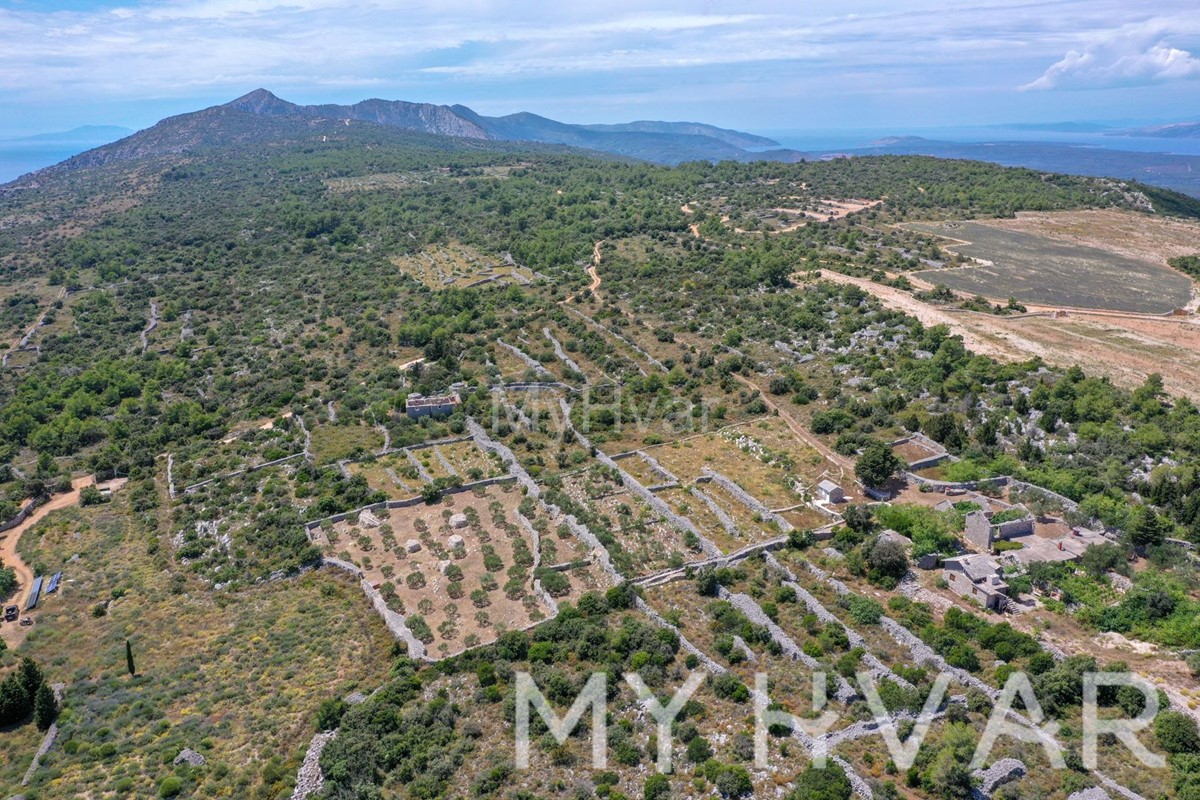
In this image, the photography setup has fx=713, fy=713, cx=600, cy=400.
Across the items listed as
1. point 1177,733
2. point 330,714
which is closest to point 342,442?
point 330,714

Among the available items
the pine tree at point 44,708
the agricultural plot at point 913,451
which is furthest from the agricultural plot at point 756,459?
the pine tree at point 44,708

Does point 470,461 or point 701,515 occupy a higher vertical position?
point 701,515

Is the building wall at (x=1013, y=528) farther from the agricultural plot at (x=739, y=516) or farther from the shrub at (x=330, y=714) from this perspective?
the shrub at (x=330, y=714)

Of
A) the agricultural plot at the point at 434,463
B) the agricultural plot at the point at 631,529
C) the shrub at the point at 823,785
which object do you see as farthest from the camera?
the agricultural plot at the point at 434,463

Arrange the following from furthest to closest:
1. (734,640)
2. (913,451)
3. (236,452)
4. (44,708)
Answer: (236,452) < (913,451) < (734,640) < (44,708)

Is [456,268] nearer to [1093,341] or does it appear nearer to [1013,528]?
[1093,341]

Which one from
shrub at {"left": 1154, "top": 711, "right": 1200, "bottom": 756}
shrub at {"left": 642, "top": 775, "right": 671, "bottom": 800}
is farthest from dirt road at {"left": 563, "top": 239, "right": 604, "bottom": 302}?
shrub at {"left": 1154, "top": 711, "right": 1200, "bottom": 756}

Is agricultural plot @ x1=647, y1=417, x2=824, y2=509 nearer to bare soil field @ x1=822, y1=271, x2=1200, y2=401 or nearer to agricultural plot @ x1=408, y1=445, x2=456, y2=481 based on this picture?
agricultural plot @ x1=408, y1=445, x2=456, y2=481
